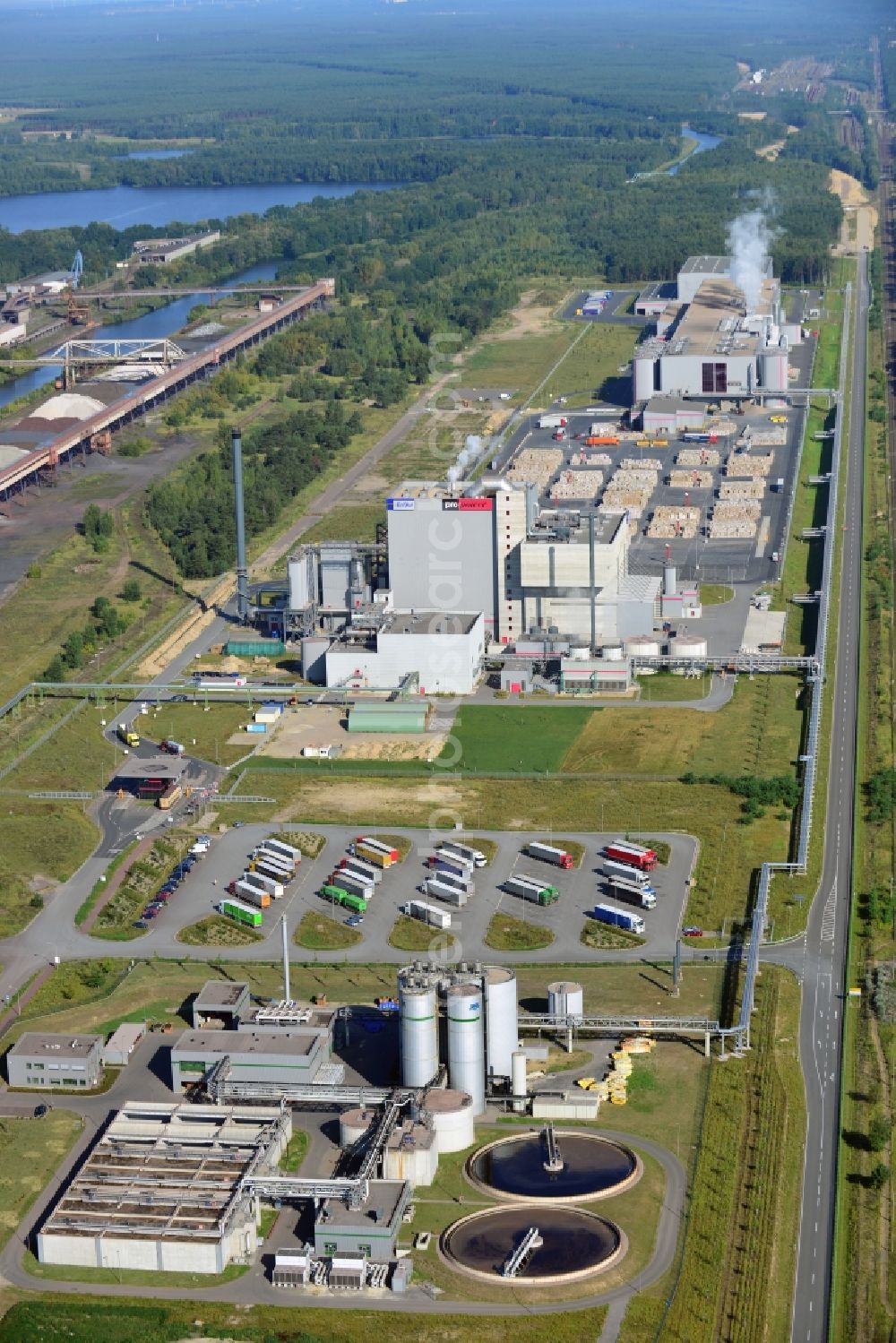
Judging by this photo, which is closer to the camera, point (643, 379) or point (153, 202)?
point (643, 379)

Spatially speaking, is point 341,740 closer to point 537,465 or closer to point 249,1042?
point 249,1042

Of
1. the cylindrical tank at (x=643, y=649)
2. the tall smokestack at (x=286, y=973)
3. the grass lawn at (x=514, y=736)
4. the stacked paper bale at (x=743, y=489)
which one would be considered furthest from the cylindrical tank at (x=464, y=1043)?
the stacked paper bale at (x=743, y=489)

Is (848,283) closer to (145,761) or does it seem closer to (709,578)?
(709,578)

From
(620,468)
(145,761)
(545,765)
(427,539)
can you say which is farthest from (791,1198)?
(620,468)

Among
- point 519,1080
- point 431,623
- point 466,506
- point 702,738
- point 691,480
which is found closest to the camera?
point 519,1080

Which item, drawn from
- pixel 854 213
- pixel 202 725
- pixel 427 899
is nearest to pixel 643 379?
pixel 202 725

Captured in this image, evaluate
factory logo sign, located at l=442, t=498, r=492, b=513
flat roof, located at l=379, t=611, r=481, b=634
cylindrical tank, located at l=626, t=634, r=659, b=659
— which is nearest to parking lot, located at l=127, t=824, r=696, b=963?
flat roof, located at l=379, t=611, r=481, b=634

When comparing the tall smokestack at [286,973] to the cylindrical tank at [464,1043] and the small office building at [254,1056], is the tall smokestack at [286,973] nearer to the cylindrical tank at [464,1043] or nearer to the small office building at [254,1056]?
the small office building at [254,1056]
